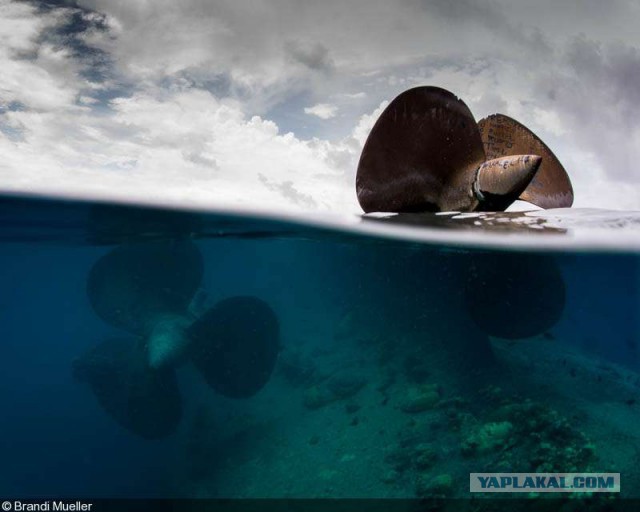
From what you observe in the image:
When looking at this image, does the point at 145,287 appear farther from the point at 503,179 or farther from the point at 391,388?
the point at 503,179

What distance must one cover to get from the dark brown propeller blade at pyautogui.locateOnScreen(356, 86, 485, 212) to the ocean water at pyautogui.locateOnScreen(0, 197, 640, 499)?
0.94 metres

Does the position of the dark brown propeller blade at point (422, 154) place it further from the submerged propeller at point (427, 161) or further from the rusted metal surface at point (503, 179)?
the rusted metal surface at point (503, 179)

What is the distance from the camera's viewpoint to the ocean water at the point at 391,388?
368 inches

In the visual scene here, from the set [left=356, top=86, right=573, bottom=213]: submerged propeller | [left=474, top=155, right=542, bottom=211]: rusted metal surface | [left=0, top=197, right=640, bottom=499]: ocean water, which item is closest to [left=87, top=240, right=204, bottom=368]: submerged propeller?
[left=0, top=197, right=640, bottom=499]: ocean water

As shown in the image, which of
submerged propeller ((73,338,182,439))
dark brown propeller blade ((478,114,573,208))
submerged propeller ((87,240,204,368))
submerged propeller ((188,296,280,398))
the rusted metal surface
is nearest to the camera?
the rusted metal surface

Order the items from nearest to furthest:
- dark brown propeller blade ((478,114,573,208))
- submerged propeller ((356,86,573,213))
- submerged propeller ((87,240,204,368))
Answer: submerged propeller ((356,86,573,213))
dark brown propeller blade ((478,114,573,208))
submerged propeller ((87,240,204,368))

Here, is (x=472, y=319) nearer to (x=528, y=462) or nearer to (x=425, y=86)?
(x=528, y=462)

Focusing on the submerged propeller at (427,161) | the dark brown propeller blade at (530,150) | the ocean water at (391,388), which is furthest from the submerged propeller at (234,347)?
the dark brown propeller blade at (530,150)

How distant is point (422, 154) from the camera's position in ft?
22.4

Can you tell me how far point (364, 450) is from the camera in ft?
35.5

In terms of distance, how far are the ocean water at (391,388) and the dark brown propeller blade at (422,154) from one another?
940mm

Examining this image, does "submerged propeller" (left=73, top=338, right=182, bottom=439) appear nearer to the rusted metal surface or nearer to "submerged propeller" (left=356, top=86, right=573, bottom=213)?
"submerged propeller" (left=356, top=86, right=573, bottom=213)

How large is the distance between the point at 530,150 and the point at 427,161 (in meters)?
3.48

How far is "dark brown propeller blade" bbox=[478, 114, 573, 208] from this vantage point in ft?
27.7
